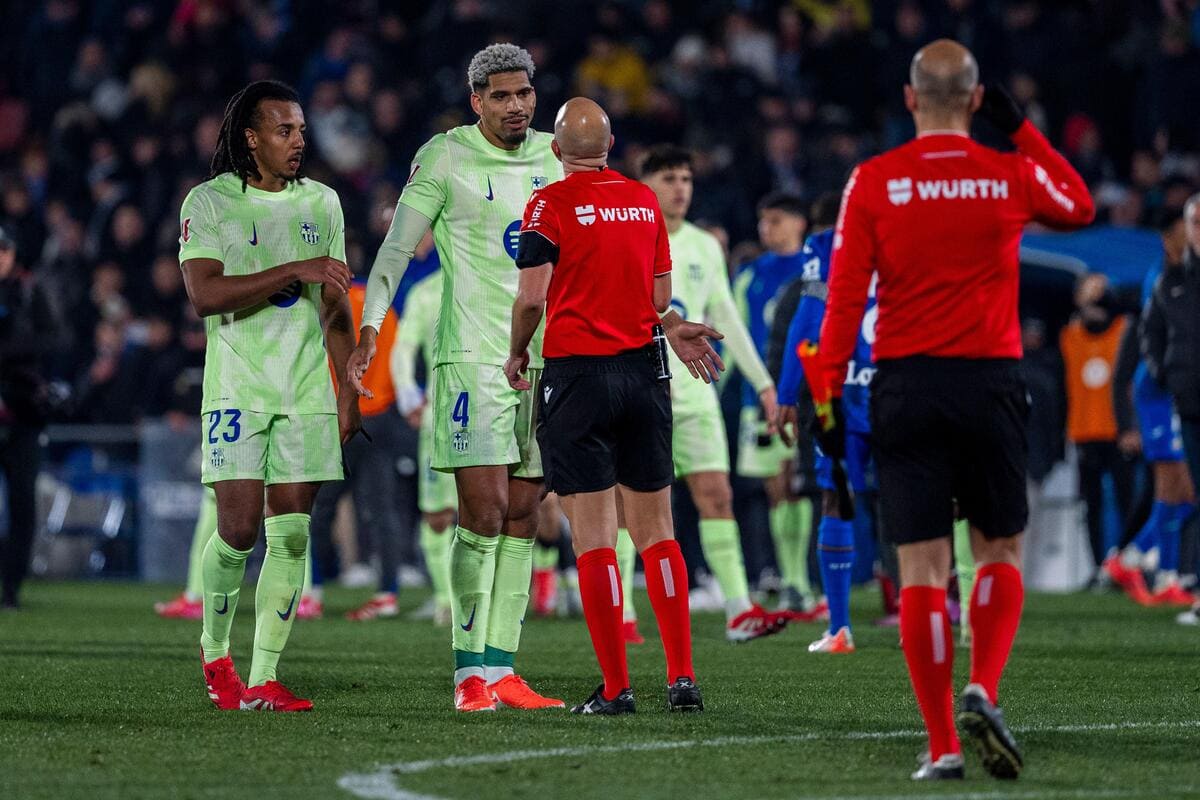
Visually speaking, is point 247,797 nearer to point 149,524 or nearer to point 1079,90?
point 149,524

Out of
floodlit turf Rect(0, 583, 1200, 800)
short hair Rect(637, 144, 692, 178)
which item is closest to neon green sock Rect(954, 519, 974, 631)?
floodlit turf Rect(0, 583, 1200, 800)

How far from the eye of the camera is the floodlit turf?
201 inches

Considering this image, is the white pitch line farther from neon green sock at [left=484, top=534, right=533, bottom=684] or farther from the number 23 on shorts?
the number 23 on shorts

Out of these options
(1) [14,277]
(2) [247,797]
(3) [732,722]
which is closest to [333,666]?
(3) [732,722]

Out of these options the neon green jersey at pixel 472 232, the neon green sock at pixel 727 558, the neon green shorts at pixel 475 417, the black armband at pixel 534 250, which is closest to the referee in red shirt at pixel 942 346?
the black armband at pixel 534 250

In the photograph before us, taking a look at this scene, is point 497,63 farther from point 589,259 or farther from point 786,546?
point 786,546

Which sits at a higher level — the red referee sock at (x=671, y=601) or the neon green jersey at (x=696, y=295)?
the neon green jersey at (x=696, y=295)

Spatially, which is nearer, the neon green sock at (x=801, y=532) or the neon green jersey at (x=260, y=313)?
the neon green jersey at (x=260, y=313)

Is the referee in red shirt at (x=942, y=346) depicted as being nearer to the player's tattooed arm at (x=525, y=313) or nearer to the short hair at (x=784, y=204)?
the player's tattooed arm at (x=525, y=313)

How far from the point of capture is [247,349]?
6938 mm

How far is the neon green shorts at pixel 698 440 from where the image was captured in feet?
34.0

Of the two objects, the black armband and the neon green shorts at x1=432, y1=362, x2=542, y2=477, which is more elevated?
the black armband

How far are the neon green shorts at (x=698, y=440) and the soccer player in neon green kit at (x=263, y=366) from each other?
352cm

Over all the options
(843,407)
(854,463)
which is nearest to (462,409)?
(843,407)
